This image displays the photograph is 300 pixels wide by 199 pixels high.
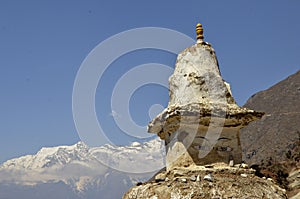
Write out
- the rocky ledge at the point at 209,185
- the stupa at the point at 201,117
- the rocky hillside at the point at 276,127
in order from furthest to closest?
the rocky hillside at the point at 276,127 < the stupa at the point at 201,117 < the rocky ledge at the point at 209,185

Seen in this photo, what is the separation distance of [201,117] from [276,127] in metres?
62.1

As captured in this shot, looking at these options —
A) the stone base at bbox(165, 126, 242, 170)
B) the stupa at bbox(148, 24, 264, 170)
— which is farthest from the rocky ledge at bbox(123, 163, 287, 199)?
the stupa at bbox(148, 24, 264, 170)

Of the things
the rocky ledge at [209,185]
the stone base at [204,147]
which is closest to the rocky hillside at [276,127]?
the stone base at [204,147]

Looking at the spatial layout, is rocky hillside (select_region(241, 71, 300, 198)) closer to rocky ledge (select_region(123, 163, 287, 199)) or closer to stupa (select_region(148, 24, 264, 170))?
stupa (select_region(148, 24, 264, 170))

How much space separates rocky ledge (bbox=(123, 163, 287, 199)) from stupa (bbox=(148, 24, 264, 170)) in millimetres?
233

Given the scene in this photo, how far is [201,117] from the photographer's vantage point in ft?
20.3

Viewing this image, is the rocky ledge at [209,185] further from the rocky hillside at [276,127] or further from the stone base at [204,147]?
the rocky hillside at [276,127]

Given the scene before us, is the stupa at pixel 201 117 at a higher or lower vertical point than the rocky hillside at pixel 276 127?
lower

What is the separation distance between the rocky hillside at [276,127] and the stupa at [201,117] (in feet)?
126

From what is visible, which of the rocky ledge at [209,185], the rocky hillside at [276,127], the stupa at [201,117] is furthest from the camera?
the rocky hillside at [276,127]

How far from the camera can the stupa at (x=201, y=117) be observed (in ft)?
20.5

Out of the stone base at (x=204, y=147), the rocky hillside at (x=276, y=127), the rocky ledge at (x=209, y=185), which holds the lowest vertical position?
the rocky ledge at (x=209, y=185)

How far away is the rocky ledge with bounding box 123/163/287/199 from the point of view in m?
5.68

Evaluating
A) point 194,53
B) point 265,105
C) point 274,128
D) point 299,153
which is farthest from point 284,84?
point 194,53
